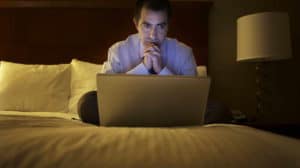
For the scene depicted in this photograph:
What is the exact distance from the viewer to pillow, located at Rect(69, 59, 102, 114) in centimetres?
240

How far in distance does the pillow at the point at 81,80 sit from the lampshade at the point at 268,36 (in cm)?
97

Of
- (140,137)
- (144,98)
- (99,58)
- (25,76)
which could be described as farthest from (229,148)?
(99,58)

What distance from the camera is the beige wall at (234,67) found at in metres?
2.83

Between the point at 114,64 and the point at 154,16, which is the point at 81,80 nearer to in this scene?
the point at 114,64

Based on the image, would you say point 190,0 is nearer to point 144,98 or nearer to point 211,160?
point 144,98

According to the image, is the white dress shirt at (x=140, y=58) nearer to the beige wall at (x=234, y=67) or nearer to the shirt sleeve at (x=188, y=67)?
the shirt sleeve at (x=188, y=67)

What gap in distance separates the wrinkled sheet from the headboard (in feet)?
6.72

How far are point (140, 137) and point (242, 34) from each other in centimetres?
182

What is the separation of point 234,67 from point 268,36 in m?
0.59

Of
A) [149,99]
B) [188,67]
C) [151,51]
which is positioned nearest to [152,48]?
[151,51]

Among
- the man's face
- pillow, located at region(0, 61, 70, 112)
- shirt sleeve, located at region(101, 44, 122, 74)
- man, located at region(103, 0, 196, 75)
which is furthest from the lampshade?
pillow, located at region(0, 61, 70, 112)

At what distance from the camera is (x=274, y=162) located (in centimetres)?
67

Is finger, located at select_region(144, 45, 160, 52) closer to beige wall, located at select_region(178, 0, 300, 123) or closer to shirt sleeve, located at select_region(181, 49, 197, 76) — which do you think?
shirt sleeve, located at select_region(181, 49, 197, 76)

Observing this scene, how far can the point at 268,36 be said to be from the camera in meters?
2.32
